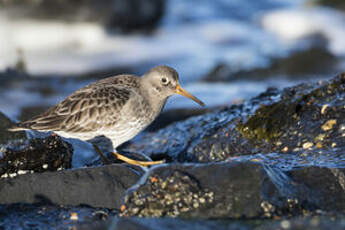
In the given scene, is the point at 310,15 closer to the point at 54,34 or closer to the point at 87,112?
the point at 54,34

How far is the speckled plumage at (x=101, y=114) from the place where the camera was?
19.9 ft

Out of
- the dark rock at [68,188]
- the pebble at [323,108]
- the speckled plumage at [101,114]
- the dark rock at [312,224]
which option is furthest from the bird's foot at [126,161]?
the dark rock at [312,224]

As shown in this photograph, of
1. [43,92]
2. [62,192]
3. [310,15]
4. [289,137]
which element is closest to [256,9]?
[310,15]

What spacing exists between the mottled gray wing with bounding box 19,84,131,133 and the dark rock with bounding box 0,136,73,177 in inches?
26.8

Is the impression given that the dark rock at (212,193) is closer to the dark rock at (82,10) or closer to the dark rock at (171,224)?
the dark rock at (171,224)

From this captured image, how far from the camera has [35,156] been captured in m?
5.24

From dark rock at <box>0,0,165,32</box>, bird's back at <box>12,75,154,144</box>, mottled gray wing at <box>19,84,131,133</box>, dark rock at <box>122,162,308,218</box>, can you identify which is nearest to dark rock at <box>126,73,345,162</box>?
bird's back at <box>12,75,154,144</box>

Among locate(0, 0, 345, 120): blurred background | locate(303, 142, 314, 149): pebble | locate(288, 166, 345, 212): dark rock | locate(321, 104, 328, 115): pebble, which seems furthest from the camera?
locate(0, 0, 345, 120): blurred background

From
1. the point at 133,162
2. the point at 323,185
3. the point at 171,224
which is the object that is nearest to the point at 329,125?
the point at 323,185

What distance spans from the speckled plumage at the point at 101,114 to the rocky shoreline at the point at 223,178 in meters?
0.52

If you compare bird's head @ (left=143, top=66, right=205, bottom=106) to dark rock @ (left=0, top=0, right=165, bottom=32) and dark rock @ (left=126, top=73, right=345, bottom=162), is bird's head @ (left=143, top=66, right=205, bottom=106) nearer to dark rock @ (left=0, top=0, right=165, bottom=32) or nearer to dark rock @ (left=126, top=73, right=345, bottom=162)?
dark rock @ (left=126, top=73, right=345, bottom=162)

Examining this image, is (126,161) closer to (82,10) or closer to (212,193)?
(212,193)

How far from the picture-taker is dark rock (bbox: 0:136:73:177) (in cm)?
514

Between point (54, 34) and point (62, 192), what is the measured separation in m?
11.3
